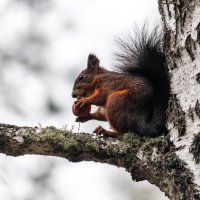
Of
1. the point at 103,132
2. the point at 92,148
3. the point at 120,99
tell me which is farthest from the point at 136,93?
the point at 92,148

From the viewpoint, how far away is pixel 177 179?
178 cm

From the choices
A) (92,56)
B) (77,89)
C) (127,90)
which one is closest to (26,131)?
(127,90)

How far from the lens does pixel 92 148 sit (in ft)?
7.16

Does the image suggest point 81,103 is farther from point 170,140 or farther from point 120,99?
point 170,140

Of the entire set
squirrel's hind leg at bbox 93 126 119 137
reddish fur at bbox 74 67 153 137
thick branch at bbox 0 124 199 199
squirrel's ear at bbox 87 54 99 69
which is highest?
squirrel's ear at bbox 87 54 99 69

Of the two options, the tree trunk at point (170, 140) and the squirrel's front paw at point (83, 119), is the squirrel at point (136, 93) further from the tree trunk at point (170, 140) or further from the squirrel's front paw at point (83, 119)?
the tree trunk at point (170, 140)

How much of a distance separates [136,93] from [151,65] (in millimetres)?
204

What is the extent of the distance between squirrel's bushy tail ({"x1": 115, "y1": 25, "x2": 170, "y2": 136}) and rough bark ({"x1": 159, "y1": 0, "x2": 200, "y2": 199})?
2.02 feet

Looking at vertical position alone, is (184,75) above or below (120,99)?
below

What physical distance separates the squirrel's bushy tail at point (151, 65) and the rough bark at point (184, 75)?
616 millimetres

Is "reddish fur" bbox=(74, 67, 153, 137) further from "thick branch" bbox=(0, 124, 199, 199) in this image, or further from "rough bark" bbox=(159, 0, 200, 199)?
"rough bark" bbox=(159, 0, 200, 199)

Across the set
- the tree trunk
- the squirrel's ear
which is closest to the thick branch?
the tree trunk

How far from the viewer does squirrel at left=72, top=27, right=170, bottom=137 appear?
9.36 ft

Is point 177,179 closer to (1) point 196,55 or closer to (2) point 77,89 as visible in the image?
(1) point 196,55
